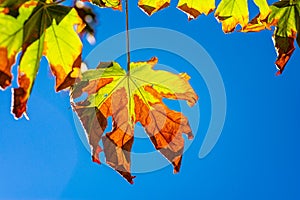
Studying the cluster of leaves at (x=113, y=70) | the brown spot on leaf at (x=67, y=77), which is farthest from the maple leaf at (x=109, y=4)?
the brown spot on leaf at (x=67, y=77)

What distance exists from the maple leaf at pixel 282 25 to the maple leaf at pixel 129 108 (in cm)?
9

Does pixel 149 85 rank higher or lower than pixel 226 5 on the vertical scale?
lower

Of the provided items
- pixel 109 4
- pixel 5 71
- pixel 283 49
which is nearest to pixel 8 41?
pixel 5 71

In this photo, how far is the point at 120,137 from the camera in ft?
1.25

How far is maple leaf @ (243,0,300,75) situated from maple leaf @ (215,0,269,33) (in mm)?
14

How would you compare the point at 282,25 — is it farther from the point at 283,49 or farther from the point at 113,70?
the point at 113,70

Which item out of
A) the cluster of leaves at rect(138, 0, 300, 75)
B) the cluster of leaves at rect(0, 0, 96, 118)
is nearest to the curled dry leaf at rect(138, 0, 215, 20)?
the cluster of leaves at rect(138, 0, 300, 75)

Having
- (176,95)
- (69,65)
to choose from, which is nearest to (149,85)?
(176,95)

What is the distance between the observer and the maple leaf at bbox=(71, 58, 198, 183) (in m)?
0.36

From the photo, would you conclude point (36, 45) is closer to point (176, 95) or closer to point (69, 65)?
point (69, 65)

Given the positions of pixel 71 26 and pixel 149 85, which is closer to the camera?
pixel 71 26

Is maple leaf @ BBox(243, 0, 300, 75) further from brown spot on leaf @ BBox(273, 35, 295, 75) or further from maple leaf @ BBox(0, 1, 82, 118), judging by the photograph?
maple leaf @ BBox(0, 1, 82, 118)

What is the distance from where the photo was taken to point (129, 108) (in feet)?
1.43

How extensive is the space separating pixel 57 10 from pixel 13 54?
47mm
